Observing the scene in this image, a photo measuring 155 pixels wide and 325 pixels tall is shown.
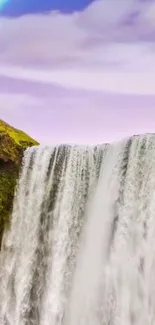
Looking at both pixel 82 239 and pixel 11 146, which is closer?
pixel 82 239

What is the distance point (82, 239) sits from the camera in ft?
79.7

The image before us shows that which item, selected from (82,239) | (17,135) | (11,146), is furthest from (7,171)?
(82,239)

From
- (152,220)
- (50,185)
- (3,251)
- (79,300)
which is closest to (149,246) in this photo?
(152,220)

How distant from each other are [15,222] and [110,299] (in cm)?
702

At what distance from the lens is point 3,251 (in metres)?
26.6

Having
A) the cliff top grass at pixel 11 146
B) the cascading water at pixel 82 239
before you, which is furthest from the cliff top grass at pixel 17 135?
the cascading water at pixel 82 239

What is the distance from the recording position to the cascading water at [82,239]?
21.7m

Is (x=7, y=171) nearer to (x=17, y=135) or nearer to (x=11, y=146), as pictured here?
(x=11, y=146)

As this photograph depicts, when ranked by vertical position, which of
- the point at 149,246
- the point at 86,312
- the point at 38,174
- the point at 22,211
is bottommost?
the point at 86,312

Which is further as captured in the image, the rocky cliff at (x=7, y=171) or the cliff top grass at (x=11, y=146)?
the cliff top grass at (x=11, y=146)

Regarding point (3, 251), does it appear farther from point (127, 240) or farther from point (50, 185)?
point (127, 240)

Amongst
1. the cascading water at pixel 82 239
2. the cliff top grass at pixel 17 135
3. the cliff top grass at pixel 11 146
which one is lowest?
the cascading water at pixel 82 239

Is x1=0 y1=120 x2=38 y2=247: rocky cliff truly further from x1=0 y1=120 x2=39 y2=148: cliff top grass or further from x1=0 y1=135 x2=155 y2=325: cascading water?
x1=0 y1=120 x2=39 y2=148: cliff top grass

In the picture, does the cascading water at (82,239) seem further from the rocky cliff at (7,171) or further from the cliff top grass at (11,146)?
Result: the cliff top grass at (11,146)
